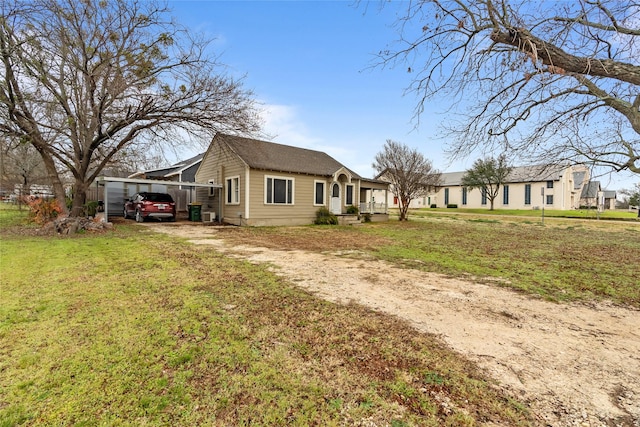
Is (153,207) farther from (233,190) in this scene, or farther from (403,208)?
(403,208)

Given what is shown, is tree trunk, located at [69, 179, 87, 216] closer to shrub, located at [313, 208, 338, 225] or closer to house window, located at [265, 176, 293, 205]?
house window, located at [265, 176, 293, 205]

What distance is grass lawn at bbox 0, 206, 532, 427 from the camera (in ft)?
6.79

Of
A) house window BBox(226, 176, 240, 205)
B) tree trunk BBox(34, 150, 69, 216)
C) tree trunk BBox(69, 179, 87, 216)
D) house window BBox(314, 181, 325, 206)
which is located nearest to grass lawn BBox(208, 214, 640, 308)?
house window BBox(226, 176, 240, 205)

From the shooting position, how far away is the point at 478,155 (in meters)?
5.95

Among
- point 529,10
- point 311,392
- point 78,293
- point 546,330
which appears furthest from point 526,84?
point 78,293

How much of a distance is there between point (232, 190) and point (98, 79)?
7.27 meters

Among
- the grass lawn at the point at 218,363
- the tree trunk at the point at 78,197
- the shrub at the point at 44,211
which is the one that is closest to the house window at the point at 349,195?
the tree trunk at the point at 78,197

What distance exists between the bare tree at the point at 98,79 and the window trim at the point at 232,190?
12.8 feet

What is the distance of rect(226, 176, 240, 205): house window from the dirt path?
10144mm

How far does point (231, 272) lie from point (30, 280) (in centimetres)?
320

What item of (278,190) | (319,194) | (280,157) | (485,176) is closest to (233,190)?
(278,190)

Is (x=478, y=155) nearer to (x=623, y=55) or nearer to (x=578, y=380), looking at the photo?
(x=623, y=55)

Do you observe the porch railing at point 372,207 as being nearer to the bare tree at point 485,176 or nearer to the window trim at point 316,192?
the window trim at point 316,192

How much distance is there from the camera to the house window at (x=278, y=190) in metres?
15.6
